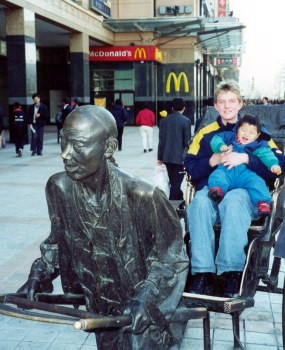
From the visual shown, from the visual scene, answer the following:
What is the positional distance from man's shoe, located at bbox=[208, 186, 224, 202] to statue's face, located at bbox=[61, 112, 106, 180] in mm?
1757

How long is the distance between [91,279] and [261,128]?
7.20 feet

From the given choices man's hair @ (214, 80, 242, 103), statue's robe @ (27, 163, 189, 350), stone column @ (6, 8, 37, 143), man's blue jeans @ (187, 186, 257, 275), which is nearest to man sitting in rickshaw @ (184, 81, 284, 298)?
A: man's blue jeans @ (187, 186, 257, 275)

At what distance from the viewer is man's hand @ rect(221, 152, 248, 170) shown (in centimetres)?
392

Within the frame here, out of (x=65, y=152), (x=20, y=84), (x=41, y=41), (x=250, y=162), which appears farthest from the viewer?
(x=41, y=41)

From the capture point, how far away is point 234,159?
392 cm

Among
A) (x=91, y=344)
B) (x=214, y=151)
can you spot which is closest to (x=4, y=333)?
(x=91, y=344)

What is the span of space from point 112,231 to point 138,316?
1.25ft

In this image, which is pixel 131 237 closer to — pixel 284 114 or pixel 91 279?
pixel 91 279

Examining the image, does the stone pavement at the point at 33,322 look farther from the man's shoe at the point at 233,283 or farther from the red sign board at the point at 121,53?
the red sign board at the point at 121,53

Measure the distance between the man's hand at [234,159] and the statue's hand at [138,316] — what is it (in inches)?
80.2

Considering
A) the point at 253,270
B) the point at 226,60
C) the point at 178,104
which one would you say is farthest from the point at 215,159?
the point at 226,60

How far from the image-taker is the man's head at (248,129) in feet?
13.1

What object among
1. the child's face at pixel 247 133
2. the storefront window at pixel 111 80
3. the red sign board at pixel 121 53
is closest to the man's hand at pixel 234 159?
the child's face at pixel 247 133

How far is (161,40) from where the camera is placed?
110ft
